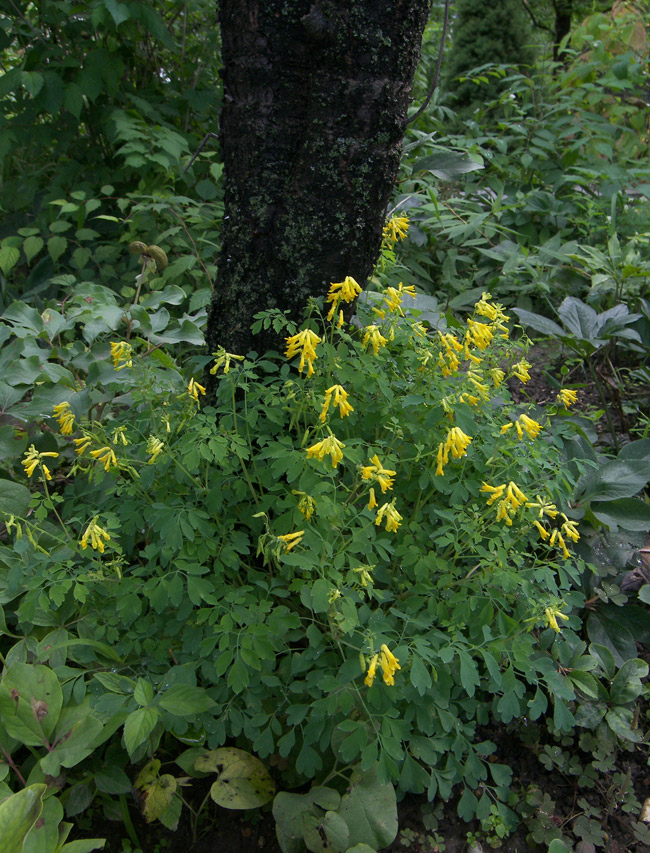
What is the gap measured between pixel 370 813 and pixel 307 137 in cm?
163

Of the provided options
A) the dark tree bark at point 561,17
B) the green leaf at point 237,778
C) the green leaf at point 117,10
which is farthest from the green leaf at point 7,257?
the dark tree bark at point 561,17

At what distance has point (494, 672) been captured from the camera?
4.48ft

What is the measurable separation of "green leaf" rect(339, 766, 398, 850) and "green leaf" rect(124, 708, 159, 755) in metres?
0.47

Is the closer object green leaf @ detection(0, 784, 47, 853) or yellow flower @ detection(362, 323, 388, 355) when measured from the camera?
green leaf @ detection(0, 784, 47, 853)

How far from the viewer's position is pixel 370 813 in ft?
4.59

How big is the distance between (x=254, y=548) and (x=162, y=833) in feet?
2.30

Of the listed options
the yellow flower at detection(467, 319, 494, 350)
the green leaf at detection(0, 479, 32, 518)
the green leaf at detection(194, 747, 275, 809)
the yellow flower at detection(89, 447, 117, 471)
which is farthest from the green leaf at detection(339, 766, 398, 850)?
the green leaf at detection(0, 479, 32, 518)

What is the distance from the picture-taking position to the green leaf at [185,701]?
1333 millimetres

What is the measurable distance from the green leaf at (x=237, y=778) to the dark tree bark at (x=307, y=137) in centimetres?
107

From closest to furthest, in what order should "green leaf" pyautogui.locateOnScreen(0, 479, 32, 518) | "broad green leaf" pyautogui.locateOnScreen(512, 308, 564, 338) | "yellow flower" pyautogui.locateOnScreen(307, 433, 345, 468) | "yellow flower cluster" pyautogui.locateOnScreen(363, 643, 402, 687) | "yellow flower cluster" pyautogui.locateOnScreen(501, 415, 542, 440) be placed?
"yellow flower cluster" pyautogui.locateOnScreen(363, 643, 402, 687)
"yellow flower" pyautogui.locateOnScreen(307, 433, 345, 468)
"yellow flower cluster" pyautogui.locateOnScreen(501, 415, 542, 440)
"green leaf" pyautogui.locateOnScreen(0, 479, 32, 518)
"broad green leaf" pyautogui.locateOnScreen(512, 308, 564, 338)

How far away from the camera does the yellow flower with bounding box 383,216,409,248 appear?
184cm

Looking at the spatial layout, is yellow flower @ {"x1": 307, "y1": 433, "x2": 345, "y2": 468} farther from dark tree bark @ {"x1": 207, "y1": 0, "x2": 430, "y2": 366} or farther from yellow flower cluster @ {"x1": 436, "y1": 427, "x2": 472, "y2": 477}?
dark tree bark @ {"x1": 207, "y1": 0, "x2": 430, "y2": 366}

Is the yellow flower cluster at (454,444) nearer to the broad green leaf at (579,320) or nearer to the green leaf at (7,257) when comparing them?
the broad green leaf at (579,320)

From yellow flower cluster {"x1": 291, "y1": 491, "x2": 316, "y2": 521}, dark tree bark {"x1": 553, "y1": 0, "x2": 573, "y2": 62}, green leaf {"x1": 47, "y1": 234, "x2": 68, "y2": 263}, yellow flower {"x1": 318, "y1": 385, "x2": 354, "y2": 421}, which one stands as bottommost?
green leaf {"x1": 47, "y1": 234, "x2": 68, "y2": 263}
